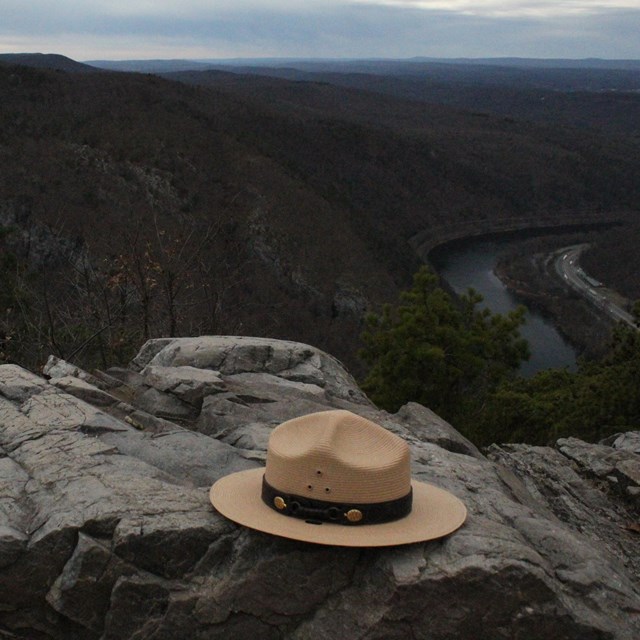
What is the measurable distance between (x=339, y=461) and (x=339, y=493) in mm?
157

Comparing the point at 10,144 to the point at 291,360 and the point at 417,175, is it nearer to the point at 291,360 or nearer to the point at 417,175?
the point at 291,360

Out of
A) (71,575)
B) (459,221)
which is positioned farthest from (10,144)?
(459,221)

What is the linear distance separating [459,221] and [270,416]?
9737cm

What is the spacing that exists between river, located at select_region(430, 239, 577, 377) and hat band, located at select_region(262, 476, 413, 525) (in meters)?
38.0

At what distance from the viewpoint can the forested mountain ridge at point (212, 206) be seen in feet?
62.5

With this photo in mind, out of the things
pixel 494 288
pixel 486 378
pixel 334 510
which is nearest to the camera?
pixel 334 510

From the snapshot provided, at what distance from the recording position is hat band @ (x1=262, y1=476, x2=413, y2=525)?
3.95 m

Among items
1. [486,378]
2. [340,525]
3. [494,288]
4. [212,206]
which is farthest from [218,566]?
[494,288]

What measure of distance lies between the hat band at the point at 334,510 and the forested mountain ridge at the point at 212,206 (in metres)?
9.99

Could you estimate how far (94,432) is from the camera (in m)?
5.29

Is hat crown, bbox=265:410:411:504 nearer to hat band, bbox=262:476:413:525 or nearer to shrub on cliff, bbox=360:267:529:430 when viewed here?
hat band, bbox=262:476:413:525

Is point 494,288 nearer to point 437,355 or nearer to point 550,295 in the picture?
point 550,295

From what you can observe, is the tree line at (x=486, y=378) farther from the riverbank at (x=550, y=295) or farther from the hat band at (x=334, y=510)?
the riverbank at (x=550, y=295)

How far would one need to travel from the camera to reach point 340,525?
13.0 ft
